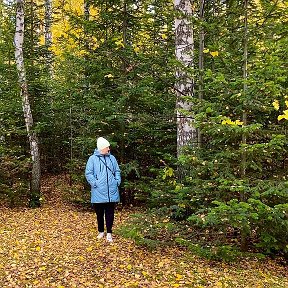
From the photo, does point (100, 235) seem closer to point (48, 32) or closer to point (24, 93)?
point (24, 93)

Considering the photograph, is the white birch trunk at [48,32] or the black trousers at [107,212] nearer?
the black trousers at [107,212]

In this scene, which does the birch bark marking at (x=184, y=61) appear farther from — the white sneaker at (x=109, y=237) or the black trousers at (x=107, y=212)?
the white sneaker at (x=109, y=237)

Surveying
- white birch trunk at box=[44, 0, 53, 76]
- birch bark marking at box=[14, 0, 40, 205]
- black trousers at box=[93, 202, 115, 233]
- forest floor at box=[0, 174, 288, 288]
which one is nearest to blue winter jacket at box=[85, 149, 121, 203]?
black trousers at box=[93, 202, 115, 233]

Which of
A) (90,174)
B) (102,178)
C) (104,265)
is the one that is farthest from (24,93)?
(104,265)

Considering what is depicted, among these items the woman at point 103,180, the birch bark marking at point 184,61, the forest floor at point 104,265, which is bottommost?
the forest floor at point 104,265

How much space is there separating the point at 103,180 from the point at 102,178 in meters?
0.04

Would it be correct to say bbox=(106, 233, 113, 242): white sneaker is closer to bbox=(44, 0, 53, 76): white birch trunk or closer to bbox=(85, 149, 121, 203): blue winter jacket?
bbox=(85, 149, 121, 203): blue winter jacket

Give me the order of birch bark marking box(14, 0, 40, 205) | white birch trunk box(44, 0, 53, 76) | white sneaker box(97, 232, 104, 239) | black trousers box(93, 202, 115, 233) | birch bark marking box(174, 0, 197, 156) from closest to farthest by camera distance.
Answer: black trousers box(93, 202, 115, 233) < white sneaker box(97, 232, 104, 239) < birch bark marking box(174, 0, 197, 156) < birch bark marking box(14, 0, 40, 205) < white birch trunk box(44, 0, 53, 76)

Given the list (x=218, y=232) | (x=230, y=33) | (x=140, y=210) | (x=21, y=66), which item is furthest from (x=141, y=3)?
(x=218, y=232)

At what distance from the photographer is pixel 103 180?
23.2ft

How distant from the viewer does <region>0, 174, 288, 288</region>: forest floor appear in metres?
5.36

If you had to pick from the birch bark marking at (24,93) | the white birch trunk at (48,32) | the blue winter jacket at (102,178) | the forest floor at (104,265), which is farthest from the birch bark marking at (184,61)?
the white birch trunk at (48,32)

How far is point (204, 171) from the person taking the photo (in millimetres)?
6254

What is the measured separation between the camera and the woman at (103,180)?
7.02 m
